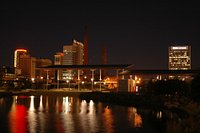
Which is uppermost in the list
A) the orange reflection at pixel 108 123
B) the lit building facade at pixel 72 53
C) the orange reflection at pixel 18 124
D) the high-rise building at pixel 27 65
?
the lit building facade at pixel 72 53

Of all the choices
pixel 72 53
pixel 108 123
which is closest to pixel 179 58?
pixel 72 53

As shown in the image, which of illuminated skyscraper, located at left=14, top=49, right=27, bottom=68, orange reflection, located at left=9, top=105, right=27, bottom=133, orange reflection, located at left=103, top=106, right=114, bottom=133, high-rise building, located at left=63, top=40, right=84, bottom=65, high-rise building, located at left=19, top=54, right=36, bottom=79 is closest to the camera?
orange reflection, located at left=9, top=105, right=27, bottom=133

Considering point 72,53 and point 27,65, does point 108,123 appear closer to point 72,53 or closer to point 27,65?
point 27,65

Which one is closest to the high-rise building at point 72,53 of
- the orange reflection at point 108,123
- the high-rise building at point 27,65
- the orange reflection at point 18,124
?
the high-rise building at point 27,65

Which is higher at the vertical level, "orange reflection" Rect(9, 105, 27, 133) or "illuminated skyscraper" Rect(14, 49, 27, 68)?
"illuminated skyscraper" Rect(14, 49, 27, 68)

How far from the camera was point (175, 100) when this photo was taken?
31.5m

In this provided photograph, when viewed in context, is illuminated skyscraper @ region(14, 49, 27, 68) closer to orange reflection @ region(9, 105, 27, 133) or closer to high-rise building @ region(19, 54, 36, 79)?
high-rise building @ region(19, 54, 36, 79)

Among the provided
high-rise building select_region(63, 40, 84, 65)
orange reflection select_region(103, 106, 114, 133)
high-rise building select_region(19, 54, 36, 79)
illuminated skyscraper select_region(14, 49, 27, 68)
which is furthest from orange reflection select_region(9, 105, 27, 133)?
high-rise building select_region(63, 40, 84, 65)

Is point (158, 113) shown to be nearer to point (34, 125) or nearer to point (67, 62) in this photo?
point (34, 125)

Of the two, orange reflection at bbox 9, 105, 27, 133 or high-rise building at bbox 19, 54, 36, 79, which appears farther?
high-rise building at bbox 19, 54, 36, 79

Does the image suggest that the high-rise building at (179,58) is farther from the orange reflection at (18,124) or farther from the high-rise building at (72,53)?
the orange reflection at (18,124)

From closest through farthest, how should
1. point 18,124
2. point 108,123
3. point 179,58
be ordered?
1. point 18,124
2. point 108,123
3. point 179,58

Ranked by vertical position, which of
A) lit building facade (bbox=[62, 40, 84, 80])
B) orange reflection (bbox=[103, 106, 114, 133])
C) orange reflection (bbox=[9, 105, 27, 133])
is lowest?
orange reflection (bbox=[103, 106, 114, 133])

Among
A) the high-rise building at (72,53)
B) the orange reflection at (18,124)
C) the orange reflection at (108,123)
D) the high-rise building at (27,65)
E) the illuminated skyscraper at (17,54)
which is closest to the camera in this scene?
the orange reflection at (18,124)
